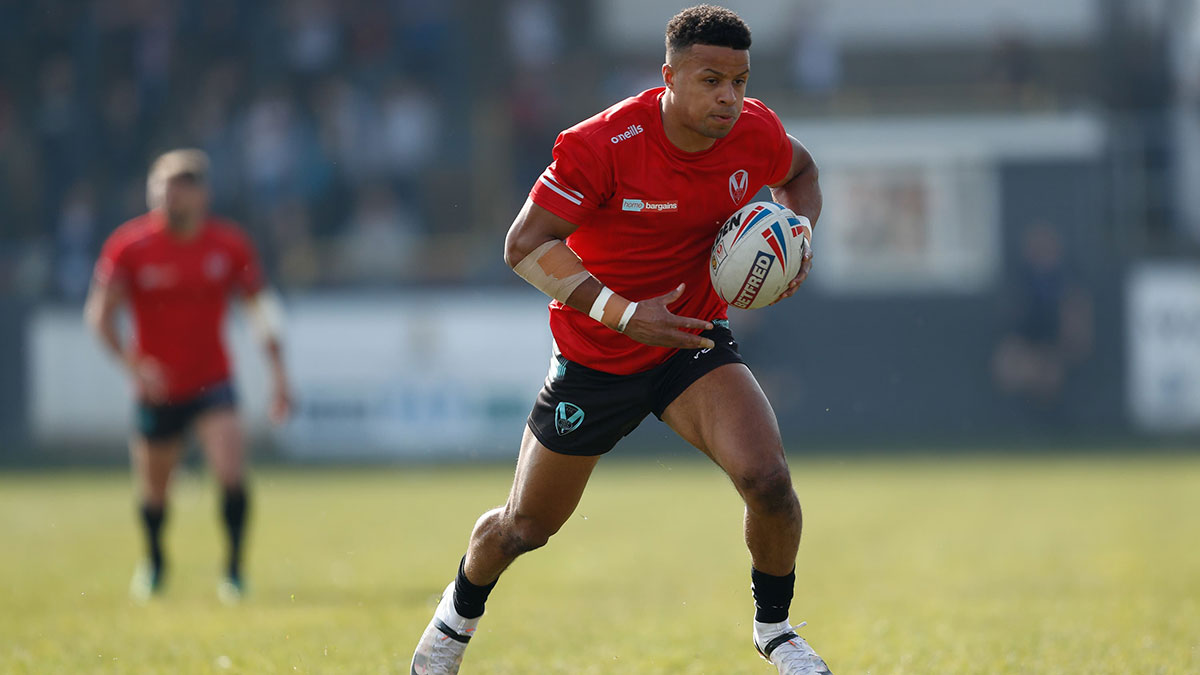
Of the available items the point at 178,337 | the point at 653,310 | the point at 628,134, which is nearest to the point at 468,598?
the point at 653,310

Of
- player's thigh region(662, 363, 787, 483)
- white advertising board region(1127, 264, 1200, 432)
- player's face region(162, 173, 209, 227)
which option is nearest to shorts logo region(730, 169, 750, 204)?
player's thigh region(662, 363, 787, 483)

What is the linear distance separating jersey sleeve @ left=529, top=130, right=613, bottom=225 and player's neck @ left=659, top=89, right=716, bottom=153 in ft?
0.95

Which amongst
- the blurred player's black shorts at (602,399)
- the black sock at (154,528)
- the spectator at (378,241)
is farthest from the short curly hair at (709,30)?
the spectator at (378,241)

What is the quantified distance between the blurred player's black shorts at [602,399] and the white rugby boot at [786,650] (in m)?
0.91

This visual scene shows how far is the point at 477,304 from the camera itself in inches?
783

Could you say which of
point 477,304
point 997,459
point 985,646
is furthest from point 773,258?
point 477,304

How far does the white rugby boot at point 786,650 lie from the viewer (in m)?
5.34

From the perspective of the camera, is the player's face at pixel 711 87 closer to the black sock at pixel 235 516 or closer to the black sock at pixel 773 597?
the black sock at pixel 773 597

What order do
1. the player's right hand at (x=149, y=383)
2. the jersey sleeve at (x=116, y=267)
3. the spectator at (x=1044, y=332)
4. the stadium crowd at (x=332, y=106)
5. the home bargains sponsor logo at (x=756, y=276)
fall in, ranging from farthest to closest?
the stadium crowd at (x=332, y=106)
the spectator at (x=1044, y=332)
the jersey sleeve at (x=116, y=267)
the player's right hand at (x=149, y=383)
the home bargains sponsor logo at (x=756, y=276)

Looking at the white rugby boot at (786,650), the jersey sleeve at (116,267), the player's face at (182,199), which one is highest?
the player's face at (182,199)

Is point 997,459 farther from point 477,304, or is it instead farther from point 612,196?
point 612,196

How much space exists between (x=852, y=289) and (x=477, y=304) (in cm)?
533

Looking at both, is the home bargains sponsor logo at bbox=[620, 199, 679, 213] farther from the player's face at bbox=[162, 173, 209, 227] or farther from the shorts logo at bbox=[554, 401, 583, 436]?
the player's face at bbox=[162, 173, 209, 227]

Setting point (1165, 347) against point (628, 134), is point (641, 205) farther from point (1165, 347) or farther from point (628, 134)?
point (1165, 347)
